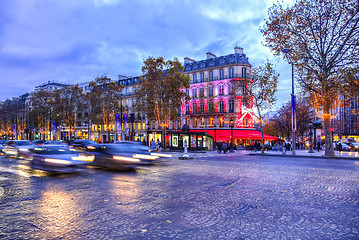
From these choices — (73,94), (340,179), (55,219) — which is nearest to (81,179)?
(55,219)

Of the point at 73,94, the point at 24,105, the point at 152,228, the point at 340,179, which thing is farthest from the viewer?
the point at 24,105

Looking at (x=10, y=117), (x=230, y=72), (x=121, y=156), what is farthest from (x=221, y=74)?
(x=10, y=117)

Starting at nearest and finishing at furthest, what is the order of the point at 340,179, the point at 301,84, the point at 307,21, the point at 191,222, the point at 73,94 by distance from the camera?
the point at 191,222 < the point at 340,179 < the point at 307,21 < the point at 301,84 < the point at 73,94

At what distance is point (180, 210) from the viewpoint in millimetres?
6180

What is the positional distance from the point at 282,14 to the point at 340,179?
18.6 meters

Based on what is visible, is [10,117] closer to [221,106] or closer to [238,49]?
[221,106]

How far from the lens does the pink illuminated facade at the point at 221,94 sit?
47344 millimetres

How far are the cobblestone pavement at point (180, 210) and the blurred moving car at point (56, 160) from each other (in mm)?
1618

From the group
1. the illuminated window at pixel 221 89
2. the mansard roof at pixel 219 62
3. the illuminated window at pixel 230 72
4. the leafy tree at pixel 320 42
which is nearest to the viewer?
the leafy tree at pixel 320 42

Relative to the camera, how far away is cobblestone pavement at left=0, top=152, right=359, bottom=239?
Answer: 188 inches

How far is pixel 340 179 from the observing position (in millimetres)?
10586

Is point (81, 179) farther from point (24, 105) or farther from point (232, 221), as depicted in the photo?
point (24, 105)

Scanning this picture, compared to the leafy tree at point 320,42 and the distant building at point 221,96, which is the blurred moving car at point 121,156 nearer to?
the leafy tree at point 320,42

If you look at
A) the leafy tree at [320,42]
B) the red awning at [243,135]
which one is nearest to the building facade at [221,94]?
the red awning at [243,135]
